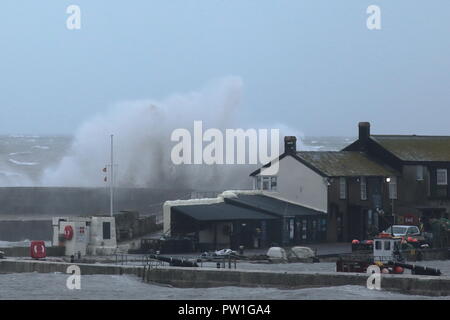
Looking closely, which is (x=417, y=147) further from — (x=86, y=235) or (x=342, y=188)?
(x=86, y=235)

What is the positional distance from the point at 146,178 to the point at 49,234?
17.2 m

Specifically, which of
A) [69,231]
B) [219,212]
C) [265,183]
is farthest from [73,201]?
[69,231]

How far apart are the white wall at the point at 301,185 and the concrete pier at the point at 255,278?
14.7 meters

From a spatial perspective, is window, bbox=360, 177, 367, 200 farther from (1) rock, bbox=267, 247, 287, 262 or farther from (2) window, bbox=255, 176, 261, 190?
(1) rock, bbox=267, 247, 287, 262

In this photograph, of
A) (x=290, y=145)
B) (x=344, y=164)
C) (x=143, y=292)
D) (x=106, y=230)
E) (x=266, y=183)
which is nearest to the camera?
(x=143, y=292)

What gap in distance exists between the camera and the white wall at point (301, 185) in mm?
51938

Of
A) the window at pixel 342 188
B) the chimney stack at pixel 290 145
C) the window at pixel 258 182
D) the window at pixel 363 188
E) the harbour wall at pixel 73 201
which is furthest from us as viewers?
the harbour wall at pixel 73 201

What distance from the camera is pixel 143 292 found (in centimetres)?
3462

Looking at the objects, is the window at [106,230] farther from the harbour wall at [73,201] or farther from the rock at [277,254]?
the harbour wall at [73,201]

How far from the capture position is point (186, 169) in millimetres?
74875

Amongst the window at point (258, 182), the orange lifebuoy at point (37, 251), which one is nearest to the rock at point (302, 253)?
the orange lifebuoy at point (37, 251)

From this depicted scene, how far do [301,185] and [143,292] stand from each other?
1879cm

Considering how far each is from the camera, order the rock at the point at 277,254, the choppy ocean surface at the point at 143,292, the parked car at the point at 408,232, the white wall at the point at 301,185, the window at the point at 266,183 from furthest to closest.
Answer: the window at the point at 266,183 < the white wall at the point at 301,185 < the parked car at the point at 408,232 < the rock at the point at 277,254 < the choppy ocean surface at the point at 143,292
